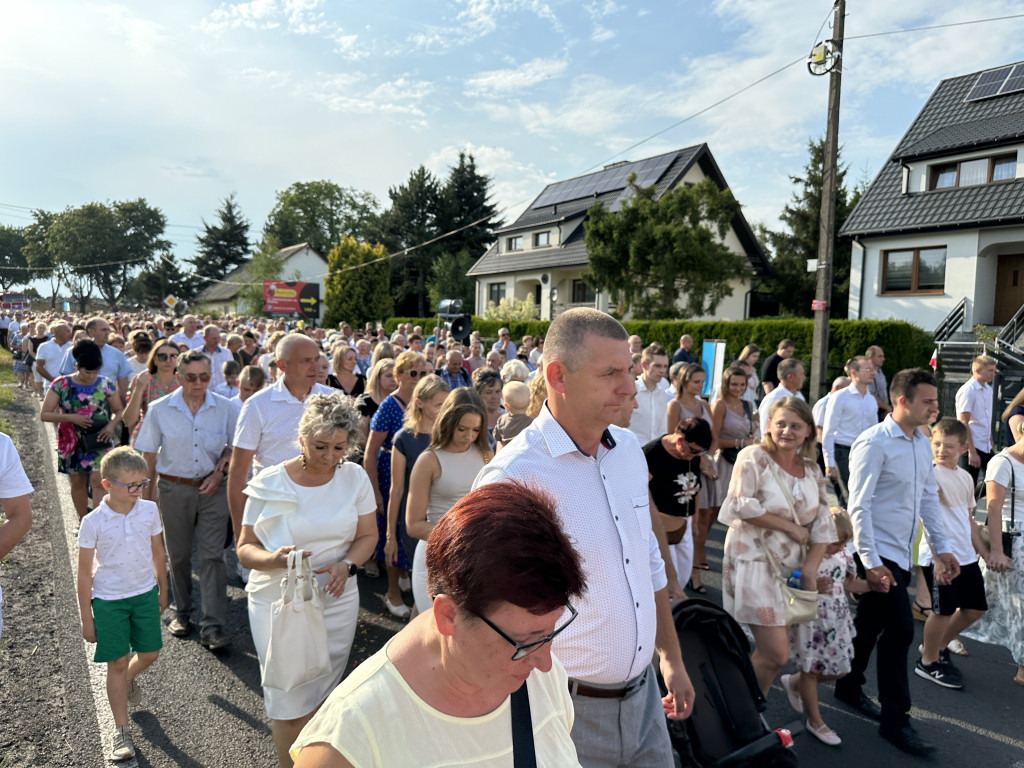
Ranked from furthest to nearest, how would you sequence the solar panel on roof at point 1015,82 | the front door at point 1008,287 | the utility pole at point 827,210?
the solar panel on roof at point 1015,82 < the front door at point 1008,287 < the utility pole at point 827,210

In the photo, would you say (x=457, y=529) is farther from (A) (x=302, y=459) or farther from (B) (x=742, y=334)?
(B) (x=742, y=334)

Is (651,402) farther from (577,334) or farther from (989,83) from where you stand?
(989,83)

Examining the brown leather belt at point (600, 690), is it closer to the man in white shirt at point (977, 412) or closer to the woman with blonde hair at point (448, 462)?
the woman with blonde hair at point (448, 462)

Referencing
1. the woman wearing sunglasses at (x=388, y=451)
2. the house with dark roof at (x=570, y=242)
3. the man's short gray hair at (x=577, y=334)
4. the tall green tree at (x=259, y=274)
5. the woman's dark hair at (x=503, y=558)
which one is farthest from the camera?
the tall green tree at (x=259, y=274)

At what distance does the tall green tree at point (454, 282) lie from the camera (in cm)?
4803

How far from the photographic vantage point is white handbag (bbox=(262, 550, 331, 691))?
9.34 ft

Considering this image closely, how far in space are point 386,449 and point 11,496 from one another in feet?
10.6

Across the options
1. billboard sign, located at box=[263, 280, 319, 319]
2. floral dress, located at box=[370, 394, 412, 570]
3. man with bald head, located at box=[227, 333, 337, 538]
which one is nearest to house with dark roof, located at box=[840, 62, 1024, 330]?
floral dress, located at box=[370, 394, 412, 570]

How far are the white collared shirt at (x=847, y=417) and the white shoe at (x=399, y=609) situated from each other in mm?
4961

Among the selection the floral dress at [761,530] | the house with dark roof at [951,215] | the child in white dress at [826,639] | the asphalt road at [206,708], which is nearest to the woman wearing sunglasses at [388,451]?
the asphalt road at [206,708]

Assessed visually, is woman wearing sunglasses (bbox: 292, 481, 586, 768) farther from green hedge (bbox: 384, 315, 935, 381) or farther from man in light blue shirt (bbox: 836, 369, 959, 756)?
green hedge (bbox: 384, 315, 935, 381)

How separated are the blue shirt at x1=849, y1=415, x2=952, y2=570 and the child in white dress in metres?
0.17

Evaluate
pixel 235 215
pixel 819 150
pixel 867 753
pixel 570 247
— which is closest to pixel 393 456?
pixel 867 753

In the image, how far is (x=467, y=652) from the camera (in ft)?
4.20
